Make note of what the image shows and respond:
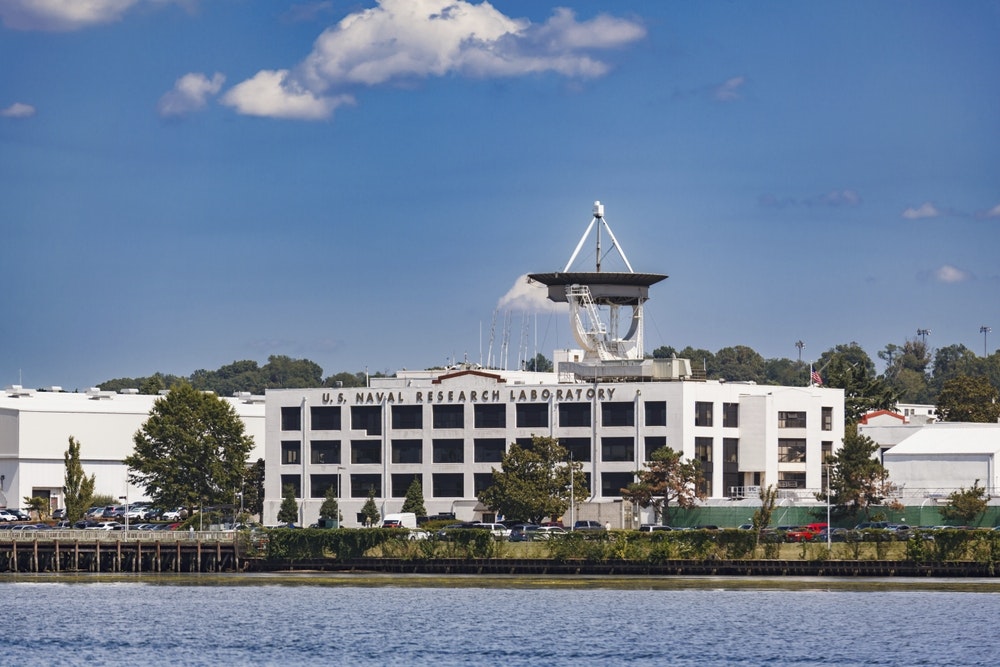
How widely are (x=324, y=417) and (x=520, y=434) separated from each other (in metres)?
22.3

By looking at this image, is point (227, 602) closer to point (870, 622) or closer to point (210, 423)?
point (870, 622)

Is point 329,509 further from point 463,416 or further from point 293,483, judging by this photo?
point 463,416

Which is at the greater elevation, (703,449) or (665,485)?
(703,449)

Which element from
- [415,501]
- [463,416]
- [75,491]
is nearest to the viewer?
[415,501]

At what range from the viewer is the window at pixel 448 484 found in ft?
610

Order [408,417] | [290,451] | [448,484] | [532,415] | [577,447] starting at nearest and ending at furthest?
[577,447] < [532,415] < [448,484] < [408,417] < [290,451]

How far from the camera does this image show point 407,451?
190 meters

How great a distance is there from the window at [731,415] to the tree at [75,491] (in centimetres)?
6284

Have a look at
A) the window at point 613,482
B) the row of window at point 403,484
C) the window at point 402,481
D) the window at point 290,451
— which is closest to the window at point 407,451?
the window at point 402,481

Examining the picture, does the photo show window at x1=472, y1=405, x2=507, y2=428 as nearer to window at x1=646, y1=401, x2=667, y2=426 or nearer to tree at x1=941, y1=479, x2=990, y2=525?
window at x1=646, y1=401, x2=667, y2=426

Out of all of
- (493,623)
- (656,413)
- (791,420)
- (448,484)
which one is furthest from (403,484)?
(493,623)

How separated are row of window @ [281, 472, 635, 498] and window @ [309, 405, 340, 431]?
4.95 m

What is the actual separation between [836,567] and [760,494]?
31.8 m

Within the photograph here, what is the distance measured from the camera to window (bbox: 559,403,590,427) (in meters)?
182
